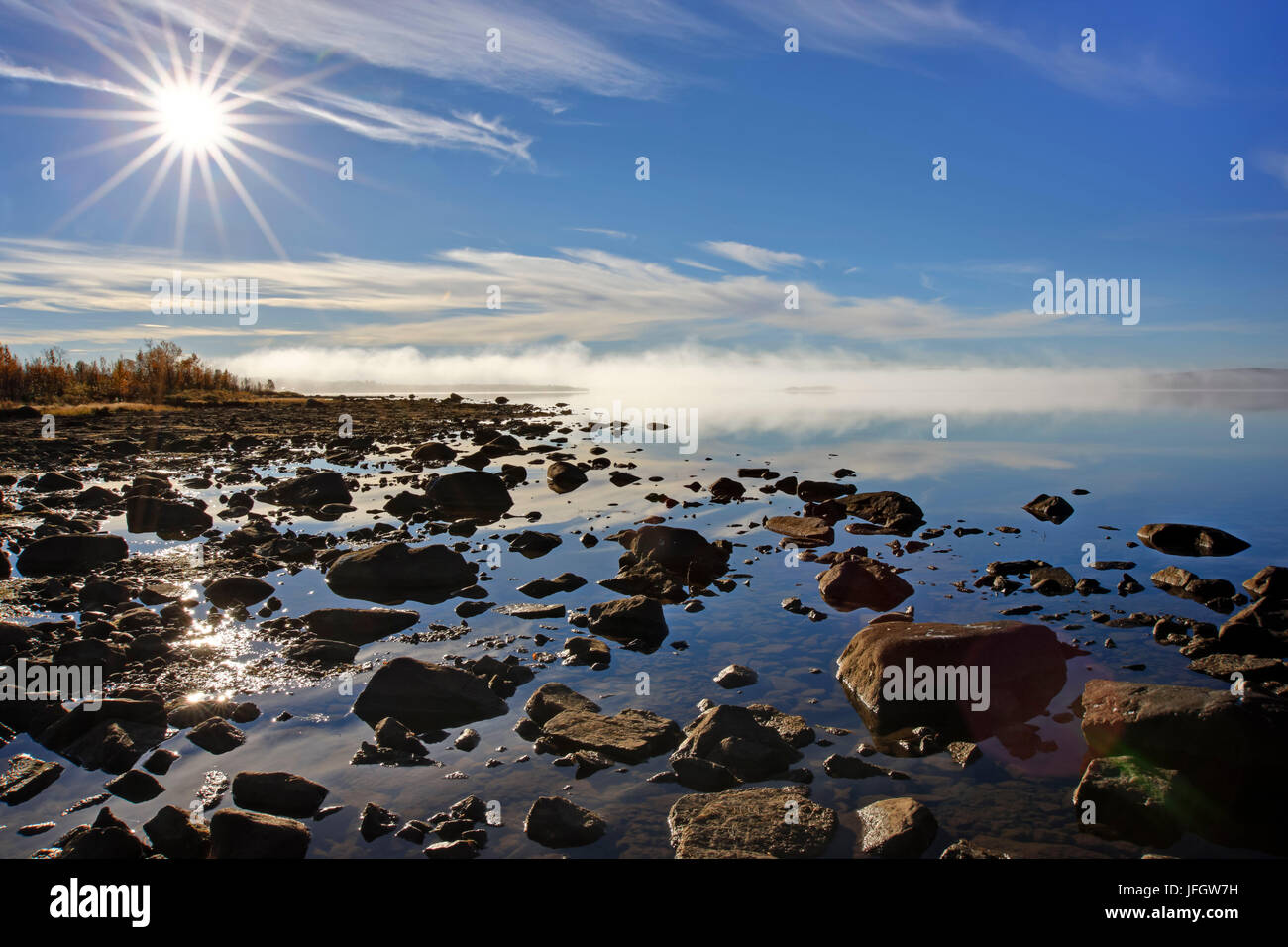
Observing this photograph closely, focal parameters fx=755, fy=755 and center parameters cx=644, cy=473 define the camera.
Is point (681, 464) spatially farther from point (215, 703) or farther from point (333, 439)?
point (215, 703)

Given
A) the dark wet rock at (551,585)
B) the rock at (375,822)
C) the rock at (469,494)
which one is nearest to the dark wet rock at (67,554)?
the rock at (469,494)

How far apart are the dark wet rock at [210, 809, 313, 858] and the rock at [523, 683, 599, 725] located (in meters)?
3.60

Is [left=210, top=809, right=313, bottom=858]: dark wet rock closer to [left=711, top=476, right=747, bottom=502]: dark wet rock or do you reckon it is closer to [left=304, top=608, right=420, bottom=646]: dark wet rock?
[left=304, top=608, right=420, bottom=646]: dark wet rock

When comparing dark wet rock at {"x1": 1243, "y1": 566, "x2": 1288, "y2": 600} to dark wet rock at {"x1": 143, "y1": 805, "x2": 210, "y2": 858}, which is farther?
dark wet rock at {"x1": 1243, "y1": 566, "x2": 1288, "y2": 600}

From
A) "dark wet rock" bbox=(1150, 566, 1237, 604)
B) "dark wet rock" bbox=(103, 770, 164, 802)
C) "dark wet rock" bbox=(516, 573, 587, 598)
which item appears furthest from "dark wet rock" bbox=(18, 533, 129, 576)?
"dark wet rock" bbox=(1150, 566, 1237, 604)

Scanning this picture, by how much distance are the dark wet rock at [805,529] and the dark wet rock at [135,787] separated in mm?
16862

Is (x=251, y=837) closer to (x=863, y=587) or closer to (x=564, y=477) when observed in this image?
(x=863, y=587)

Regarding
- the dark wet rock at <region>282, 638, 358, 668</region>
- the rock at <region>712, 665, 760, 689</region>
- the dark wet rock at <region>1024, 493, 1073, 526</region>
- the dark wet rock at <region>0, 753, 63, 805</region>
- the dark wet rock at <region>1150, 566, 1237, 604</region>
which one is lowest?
the dark wet rock at <region>0, 753, 63, 805</region>

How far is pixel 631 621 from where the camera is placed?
14.6 meters

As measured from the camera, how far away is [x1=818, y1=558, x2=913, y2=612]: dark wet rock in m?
16.6

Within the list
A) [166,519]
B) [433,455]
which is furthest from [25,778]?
[433,455]

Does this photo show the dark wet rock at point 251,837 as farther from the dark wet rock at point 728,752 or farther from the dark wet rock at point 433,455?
the dark wet rock at point 433,455
